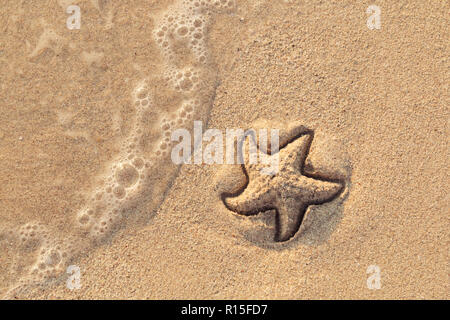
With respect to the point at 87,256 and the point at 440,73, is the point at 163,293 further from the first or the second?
the point at 440,73

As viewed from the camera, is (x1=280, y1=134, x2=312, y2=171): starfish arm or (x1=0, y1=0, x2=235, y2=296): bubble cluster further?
(x1=0, y1=0, x2=235, y2=296): bubble cluster

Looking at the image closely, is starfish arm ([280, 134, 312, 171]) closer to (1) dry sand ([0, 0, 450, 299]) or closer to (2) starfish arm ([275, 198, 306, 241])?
(1) dry sand ([0, 0, 450, 299])

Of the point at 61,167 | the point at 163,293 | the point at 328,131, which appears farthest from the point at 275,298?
the point at 61,167

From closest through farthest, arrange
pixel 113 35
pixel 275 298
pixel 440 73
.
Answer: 1. pixel 275 298
2. pixel 440 73
3. pixel 113 35

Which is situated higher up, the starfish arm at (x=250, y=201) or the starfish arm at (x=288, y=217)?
the starfish arm at (x=250, y=201)

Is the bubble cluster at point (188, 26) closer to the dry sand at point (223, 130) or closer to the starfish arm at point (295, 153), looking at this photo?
the dry sand at point (223, 130)

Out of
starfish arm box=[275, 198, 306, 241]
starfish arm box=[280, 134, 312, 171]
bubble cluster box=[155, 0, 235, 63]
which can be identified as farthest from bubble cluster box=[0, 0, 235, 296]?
starfish arm box=[275, 198, 306, 241]

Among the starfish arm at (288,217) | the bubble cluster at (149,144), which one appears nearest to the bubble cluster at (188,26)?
the bubble cluster at (149,144)
